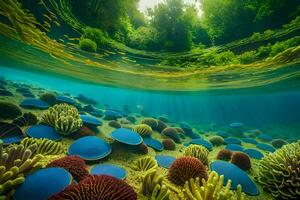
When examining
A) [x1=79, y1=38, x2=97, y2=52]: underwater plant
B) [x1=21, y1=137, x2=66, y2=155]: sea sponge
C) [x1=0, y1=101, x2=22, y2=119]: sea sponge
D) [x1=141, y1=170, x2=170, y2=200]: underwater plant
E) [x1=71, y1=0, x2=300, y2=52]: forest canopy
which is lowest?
[x1=21, y1=137, x2=66, y2=155]: sea sponge

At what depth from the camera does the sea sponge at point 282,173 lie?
16.9ft

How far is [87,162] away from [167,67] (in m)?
11.1

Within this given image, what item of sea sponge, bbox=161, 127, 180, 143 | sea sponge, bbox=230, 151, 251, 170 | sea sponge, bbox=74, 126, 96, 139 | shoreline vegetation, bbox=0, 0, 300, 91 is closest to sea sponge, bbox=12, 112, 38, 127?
sea sponge, bbox=74, 126, 96, 139

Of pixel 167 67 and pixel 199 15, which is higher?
pixel 199 15

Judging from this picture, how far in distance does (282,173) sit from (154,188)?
3.87m

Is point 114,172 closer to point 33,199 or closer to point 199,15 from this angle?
point 33,199

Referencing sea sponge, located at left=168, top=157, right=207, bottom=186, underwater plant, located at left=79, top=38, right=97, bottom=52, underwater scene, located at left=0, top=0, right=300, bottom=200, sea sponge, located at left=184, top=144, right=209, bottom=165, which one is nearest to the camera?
underwater scene, located at left=0, top=0, right=300, bottom=200

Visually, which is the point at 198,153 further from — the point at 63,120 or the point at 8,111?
the point at 8,111

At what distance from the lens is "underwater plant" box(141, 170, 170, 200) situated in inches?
163

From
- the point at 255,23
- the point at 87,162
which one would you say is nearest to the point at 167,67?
the point at 255,23

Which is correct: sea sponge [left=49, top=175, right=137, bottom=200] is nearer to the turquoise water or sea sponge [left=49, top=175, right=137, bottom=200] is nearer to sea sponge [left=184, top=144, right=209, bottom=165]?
sea sponge [left=184, top=144, right=209, bottom=165]

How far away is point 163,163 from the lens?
7.46 metres

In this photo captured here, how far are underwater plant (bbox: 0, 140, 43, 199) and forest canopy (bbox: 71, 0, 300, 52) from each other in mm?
6833

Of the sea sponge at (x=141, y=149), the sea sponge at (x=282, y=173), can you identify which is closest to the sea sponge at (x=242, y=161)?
the sea sponge at (x=282, y=173)
